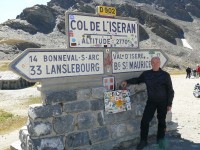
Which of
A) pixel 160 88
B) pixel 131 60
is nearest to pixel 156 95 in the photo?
pixel 160 88

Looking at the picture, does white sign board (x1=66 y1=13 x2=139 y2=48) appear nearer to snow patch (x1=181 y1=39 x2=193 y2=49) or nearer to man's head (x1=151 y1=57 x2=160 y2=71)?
man's head (x1=151 y1=57 x2=160 y2=71)

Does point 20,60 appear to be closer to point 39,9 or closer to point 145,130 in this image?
point 145,130

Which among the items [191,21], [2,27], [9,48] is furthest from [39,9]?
[191,21]

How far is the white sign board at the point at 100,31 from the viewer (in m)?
8.26

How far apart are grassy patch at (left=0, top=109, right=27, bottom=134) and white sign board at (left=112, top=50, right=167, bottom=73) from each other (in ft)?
25.8

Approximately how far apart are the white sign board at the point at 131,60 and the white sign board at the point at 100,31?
0.24 m

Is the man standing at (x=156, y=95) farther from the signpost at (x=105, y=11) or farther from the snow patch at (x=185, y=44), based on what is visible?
the snow patch at (x=185, y=44)

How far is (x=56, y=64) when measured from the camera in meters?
7.84

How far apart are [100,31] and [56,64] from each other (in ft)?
5.52

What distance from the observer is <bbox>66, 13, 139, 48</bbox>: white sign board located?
826 centimetres

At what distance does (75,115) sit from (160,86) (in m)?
2.22

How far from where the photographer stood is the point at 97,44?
8.74 m

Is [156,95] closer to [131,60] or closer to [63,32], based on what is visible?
[131,60]

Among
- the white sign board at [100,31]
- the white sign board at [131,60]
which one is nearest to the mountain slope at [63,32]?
the white sign board at [131,60]
